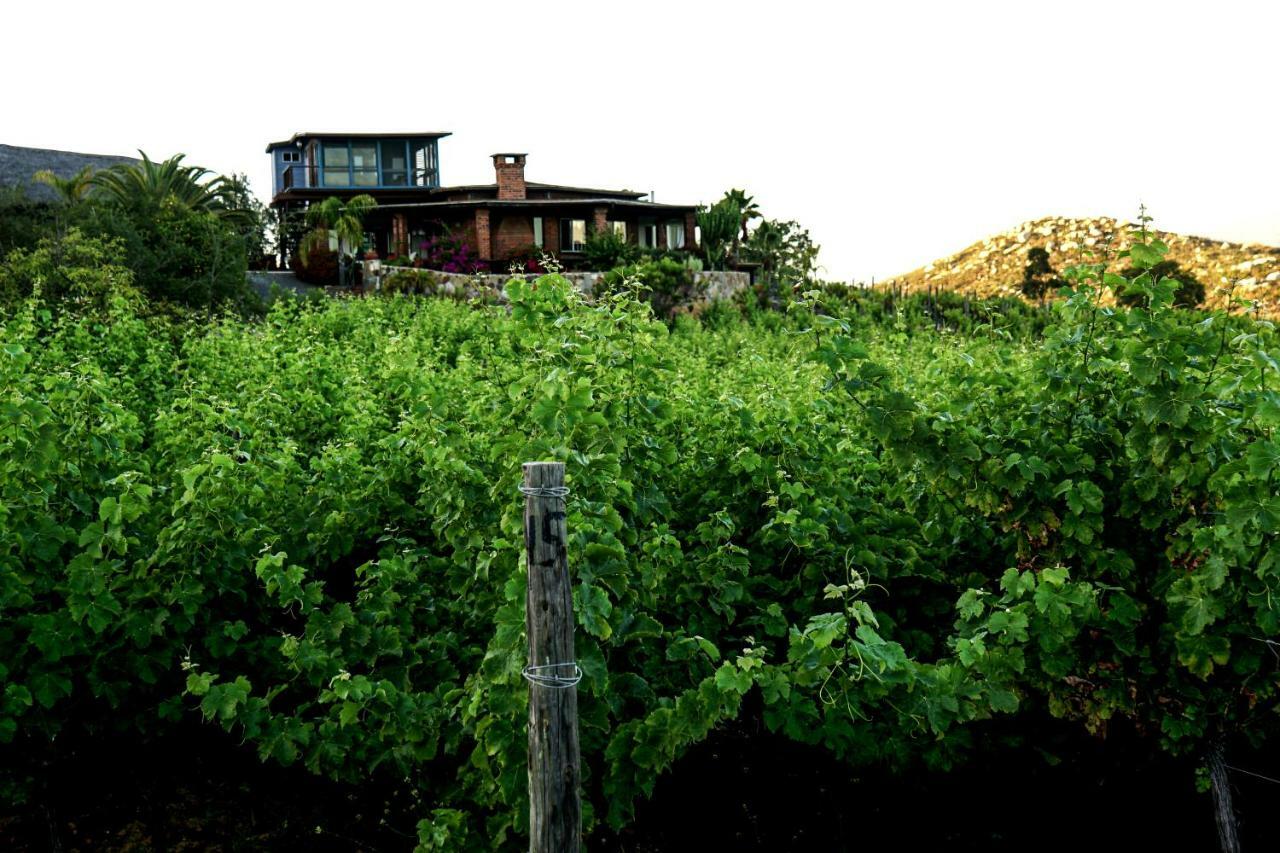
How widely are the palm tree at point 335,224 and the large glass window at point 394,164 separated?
7.57m

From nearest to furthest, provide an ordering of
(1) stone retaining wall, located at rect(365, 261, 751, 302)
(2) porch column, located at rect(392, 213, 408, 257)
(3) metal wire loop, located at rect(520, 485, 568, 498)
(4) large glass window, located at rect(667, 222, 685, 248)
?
(3) metal wire loop, located at rect(520, 485, 568, 498), (1) stone retaining wall, located at rect(365, 261, 751, 302), (2) porch column, located at rect(392, 213, 408, 257), (4) large glass window, located at rect(667, 222, 685, 248)

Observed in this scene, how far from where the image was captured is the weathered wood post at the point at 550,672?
4148mm

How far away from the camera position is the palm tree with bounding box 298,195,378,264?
40094mm

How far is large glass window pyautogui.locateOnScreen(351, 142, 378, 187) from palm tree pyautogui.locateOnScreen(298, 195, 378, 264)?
7.25 m

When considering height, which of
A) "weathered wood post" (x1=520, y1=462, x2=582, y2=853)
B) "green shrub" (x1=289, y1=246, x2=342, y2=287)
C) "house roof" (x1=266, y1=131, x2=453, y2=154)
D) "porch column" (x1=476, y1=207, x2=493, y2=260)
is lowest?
"weathered wood post" (x1=520, y1=462, x2=582, y2=853)

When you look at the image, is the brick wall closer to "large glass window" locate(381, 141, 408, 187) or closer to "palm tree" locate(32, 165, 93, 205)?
"large glass window" locate(381, 141, 408, 187)

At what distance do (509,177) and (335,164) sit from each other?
30.5ft

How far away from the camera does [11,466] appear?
6059mm

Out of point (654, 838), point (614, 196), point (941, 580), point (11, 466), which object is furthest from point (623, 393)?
point (614, 196)

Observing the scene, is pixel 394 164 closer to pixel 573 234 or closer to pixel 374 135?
pixel 374 135

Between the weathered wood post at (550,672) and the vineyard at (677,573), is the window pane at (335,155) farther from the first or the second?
the weathered wood post at (550,672)

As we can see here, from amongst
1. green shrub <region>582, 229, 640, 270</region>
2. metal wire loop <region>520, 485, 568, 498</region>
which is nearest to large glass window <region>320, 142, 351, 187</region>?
green shrub <region>582, 229, 640, 270</region>

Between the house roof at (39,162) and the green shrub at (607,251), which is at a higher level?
the house roof at (39,162)

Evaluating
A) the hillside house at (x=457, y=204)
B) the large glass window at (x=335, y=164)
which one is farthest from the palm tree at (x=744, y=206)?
the large glass window at (x=335, y=164)
